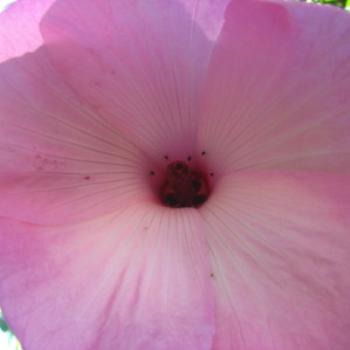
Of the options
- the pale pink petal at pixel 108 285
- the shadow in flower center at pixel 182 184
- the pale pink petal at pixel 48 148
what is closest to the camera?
the pale pink petal at pixel 108 285

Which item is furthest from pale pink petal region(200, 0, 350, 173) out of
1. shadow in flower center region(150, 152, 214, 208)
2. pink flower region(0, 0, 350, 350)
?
shadow in flower center region(150, 152, 214, 208)

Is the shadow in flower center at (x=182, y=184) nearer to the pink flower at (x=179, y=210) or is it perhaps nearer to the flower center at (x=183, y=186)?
the flower center at (x=183, y=186)

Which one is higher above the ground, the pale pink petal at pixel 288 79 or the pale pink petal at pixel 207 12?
the pale pink petal at pixel 207 12

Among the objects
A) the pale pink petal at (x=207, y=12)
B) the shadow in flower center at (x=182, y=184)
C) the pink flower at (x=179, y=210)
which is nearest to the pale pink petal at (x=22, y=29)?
the pink flower at (x=179, y=210)

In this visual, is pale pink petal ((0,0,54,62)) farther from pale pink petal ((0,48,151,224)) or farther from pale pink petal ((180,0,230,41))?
pale pink petal ((180,0,230,41))

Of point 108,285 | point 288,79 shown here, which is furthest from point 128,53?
point 108,285

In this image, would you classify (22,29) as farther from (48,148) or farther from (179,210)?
(179,210)

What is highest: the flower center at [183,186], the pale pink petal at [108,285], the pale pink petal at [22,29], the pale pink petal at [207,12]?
the pale pink petal at [207,12]
